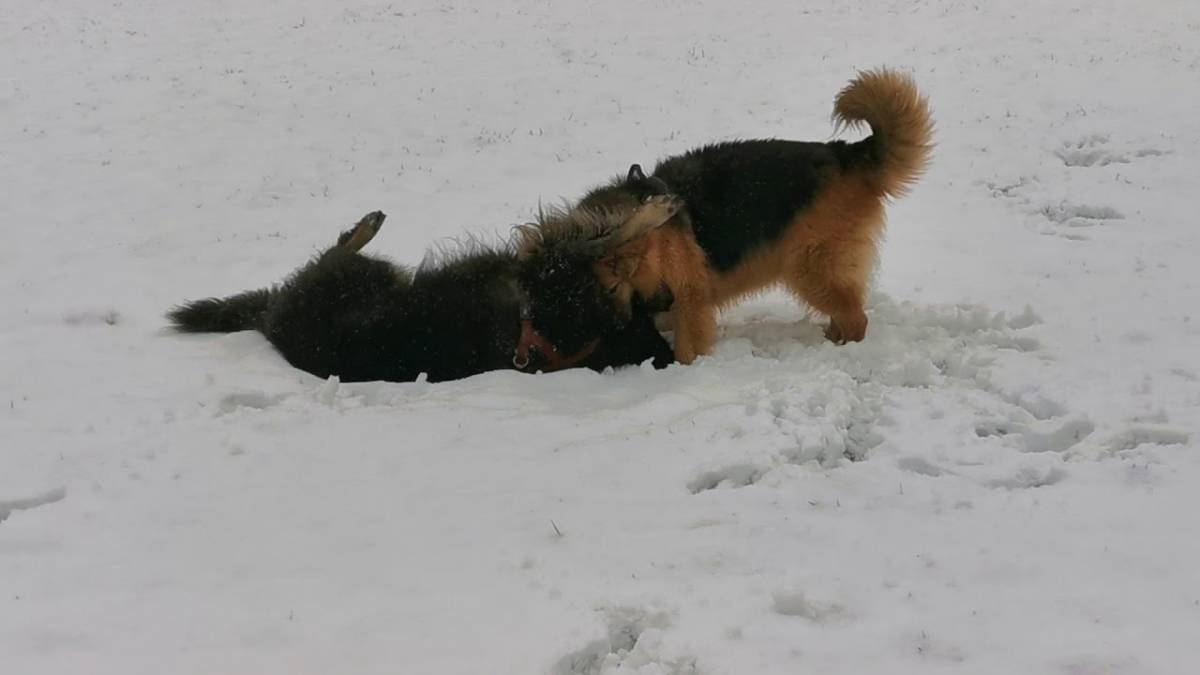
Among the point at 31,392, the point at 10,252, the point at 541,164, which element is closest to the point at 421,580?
the point at 31,392

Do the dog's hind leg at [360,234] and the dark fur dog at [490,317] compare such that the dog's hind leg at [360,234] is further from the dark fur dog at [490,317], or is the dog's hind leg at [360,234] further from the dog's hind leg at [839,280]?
the dog's hind leg at [839,280]

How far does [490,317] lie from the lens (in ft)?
17.9

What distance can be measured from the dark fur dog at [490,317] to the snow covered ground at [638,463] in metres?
0.24

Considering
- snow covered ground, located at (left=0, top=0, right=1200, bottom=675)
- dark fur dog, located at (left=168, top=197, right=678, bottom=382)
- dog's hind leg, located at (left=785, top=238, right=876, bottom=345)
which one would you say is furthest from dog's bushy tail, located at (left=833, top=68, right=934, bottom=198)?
dark fur dog, located at (left=168, top=197, right=678, bottom=382)

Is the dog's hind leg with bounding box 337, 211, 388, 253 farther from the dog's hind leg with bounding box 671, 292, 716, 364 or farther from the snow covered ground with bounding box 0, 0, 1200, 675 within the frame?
the dog's hind leg with bounding box 671, 292, 716, 364

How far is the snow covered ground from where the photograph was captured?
2924 mm

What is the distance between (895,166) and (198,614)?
4427mm

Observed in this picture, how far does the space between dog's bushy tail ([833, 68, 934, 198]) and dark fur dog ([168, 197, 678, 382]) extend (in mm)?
1266

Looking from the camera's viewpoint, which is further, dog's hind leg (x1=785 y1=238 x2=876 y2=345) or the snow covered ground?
dog's hind leg (x1=785 y1=238 x2=876 y2=345)

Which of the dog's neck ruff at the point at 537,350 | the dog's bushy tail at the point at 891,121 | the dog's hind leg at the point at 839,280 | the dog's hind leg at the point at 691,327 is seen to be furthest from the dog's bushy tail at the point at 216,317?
the dog's bushy tail at the point at 891,121

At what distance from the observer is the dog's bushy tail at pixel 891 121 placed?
5.21m

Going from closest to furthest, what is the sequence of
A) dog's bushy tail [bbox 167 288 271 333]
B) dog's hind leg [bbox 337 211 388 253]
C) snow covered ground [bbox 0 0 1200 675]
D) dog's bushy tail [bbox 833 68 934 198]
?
snow covered ground [bbox 0 0 1200 675], dog's bushy tail [bbox 833 68 934 198], dog's bushy tail [bbox 167 288 271 333], dog's hind leg [bbox 337 211 388 253]

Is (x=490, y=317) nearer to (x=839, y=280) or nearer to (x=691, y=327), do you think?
(x=691, y=327)

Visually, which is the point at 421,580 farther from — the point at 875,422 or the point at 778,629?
the point at 875,422
